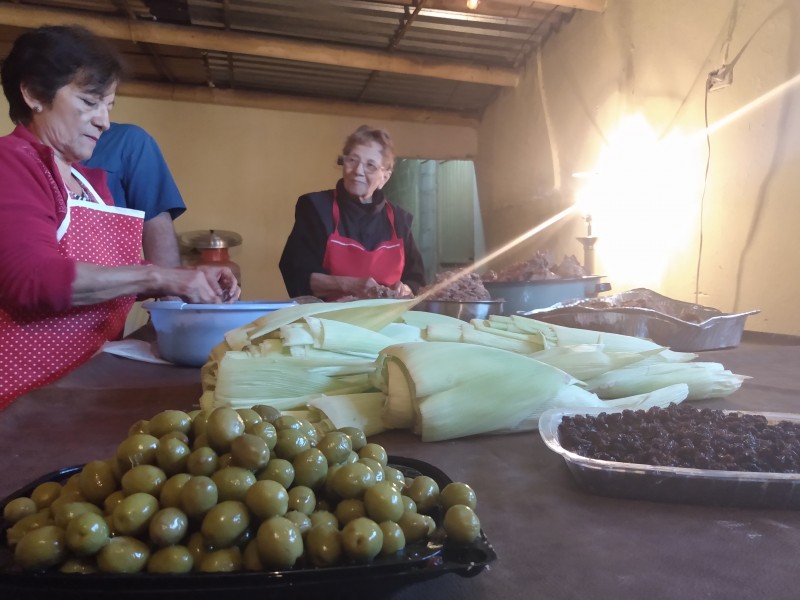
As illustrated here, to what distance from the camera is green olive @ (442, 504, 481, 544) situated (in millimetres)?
655

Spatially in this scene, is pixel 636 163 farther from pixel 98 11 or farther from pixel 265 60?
pixel 98 11

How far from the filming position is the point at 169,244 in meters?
2.85

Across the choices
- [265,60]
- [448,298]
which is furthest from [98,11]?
[448,298]

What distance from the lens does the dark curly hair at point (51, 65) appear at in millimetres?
1961

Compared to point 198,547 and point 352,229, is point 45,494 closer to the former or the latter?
point 198,547

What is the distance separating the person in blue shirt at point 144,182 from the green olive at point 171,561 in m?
2.39

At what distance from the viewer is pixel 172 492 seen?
67 centimetres

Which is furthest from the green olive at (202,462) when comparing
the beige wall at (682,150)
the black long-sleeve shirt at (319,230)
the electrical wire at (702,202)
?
the electrical wire at (702,202)

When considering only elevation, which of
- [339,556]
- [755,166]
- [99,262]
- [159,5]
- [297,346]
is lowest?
[339,556]

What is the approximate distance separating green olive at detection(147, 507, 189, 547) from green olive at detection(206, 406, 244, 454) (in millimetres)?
108

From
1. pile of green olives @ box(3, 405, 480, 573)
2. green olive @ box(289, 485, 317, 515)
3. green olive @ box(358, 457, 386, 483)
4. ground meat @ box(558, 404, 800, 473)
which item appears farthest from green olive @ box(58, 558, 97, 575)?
ground meat @ box(558, 404, 800, 473)

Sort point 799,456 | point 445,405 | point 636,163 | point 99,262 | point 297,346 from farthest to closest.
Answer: point 636,163 → point 99,262 → point 297,346 → point 445,405 → point 799,456

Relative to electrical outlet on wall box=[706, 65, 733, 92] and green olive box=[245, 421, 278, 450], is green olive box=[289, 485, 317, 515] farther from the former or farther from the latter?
electrical outlet on wall box=[706, 65, 733, 92]

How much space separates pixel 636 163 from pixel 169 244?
323 centimetres
